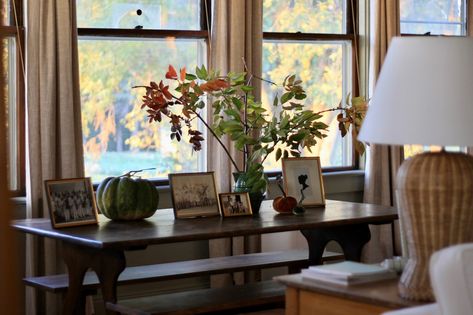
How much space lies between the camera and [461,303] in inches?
85.0

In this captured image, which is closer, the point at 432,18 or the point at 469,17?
the point at 432,18

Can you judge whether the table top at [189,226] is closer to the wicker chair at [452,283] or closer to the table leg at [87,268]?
the table leg at [87,268]

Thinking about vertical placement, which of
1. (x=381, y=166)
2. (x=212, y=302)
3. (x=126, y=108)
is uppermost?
(x=126, y=108)

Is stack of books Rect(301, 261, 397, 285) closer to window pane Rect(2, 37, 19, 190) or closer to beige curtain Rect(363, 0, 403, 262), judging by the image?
window pane Rect(2, 37, 19, 190)

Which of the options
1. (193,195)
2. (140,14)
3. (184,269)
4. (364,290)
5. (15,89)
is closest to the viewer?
(364,290)

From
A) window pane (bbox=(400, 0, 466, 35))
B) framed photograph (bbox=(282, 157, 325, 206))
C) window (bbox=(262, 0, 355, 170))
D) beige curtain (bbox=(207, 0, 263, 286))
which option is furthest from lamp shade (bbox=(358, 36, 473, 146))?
window pane (bbox=(400, 0, 466, 35))

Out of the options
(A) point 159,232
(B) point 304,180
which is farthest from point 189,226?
(B) point 304,180

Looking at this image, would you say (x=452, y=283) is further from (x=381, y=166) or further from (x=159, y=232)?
(x=381, y=166)

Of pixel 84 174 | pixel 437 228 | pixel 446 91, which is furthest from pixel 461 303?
pixel 84 174

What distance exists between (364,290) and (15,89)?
98.8 inches

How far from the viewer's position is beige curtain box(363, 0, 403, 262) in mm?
5535

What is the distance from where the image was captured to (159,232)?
3.35 meters

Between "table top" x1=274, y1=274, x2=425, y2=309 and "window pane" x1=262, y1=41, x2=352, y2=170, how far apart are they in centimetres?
281

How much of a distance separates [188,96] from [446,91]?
1800mm
